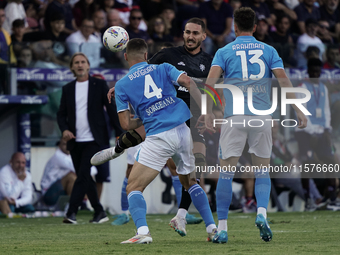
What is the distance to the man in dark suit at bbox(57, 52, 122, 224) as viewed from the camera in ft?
29.2

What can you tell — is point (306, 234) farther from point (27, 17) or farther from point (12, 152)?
point (27, 17)

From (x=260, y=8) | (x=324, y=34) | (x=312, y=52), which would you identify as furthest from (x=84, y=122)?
(x=324, y=34)

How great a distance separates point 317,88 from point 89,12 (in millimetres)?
4938

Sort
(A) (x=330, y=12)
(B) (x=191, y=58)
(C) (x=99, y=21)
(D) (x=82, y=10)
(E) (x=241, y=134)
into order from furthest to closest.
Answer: (A) (x=330, y=12) < (D) (x=82, y=10) < (C) (x=99, y=21) < (B) (x=191, y=58) < (E) (x=241, y=134)

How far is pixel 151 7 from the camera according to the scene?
45.6 ft

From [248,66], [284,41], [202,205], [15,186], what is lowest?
[15,186]

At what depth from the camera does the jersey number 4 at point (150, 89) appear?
5.66 meters

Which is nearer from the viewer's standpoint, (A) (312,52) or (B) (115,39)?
(B) (115,39)

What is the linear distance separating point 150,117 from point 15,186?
5493 mm

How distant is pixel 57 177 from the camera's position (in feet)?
36.3

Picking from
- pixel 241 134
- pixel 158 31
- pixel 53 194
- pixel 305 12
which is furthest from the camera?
pixel 305 12

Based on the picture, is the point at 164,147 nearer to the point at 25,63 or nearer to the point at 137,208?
the point at 137,208

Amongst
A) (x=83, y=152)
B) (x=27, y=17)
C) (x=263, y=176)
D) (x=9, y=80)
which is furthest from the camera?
(x=27, y=17)

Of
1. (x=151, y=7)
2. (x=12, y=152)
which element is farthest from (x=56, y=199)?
(x=151, y=7)
